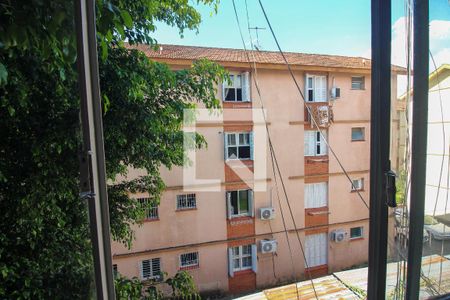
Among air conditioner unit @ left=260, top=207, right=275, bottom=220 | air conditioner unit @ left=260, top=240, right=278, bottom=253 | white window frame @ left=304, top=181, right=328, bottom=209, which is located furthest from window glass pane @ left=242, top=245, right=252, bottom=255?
white window frame @ left=304, top=181, right=328, bottom=209

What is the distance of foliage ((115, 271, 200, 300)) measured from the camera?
0.97m

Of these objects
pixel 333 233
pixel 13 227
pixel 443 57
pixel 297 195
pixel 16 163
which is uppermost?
pixel 443 57

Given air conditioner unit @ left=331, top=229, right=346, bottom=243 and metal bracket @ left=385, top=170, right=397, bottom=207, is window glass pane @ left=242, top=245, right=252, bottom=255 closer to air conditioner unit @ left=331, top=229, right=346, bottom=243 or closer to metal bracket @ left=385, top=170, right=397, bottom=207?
air conditioner unit @ left=331, top=229, right=346, bottom=243

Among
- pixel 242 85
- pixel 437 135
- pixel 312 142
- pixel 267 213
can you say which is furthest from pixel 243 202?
pixel 437 135

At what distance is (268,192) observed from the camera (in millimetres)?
2699

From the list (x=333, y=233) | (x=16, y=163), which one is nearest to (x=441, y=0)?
(x=16, y=163)

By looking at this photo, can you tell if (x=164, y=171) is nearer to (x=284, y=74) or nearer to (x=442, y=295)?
(x=442, y=295)

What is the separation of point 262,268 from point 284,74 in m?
1.96

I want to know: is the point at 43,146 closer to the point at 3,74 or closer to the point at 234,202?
the point at 3,74

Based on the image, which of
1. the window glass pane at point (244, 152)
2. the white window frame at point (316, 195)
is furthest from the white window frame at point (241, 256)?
the window glass pane at point (244, 152)

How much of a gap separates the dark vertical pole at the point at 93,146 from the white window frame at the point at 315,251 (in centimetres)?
264

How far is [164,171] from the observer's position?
55.1 inches

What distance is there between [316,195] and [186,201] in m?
1.30

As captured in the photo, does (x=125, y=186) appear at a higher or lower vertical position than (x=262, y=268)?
higher
